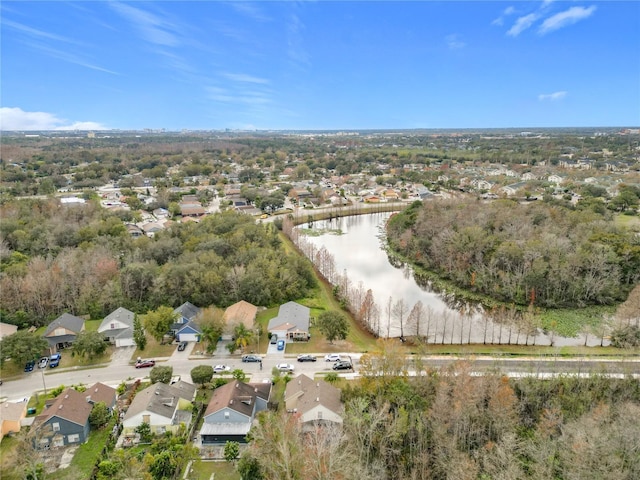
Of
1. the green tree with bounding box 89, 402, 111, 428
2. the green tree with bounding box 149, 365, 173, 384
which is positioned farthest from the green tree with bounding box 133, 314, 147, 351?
the green tree with bounding box 89, 402, 111, 428

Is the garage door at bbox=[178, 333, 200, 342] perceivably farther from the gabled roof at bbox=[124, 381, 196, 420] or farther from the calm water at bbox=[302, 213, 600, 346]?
the calm water at bbox=[302, 213, 600, 346]

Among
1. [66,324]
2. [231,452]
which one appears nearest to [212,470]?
[231,452]

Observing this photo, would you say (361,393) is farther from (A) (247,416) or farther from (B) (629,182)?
(B) (629,182)

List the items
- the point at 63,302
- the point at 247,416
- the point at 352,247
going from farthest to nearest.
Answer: the point at 352,247 < the point at 63,302 < the point at 247,416

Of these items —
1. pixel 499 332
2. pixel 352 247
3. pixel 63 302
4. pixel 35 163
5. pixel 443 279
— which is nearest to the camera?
pixel 499 332

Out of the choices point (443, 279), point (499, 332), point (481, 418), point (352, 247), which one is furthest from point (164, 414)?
point (352, 247)

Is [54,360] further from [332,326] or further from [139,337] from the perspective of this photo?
[332,326]
